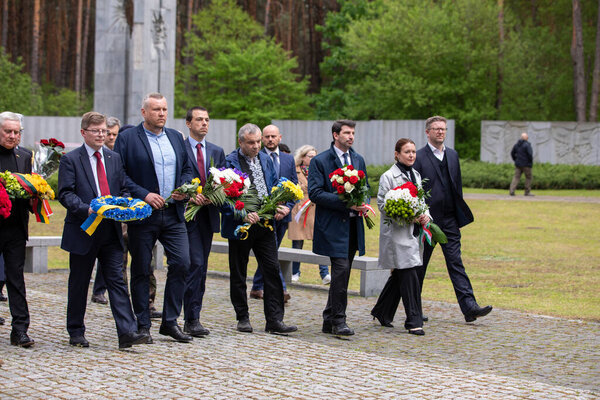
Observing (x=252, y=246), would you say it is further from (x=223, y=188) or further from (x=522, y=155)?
(x=522, y=155)

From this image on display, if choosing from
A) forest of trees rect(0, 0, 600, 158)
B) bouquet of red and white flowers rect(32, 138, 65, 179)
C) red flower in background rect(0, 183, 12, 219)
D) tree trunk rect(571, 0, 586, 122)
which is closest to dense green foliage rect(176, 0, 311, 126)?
forest of trees rect(0, 0, 600, 158)

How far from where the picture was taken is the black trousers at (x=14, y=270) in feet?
25.6

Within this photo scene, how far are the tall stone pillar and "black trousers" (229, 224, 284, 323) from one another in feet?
45.8

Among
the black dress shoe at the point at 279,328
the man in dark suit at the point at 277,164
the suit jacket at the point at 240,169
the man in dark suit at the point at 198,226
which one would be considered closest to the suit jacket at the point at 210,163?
the man in dark suit at the point at 198,226

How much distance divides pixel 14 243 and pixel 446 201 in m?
4.50

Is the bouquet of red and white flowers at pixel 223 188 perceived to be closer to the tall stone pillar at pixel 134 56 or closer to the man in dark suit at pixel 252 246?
the man in dark suit at pixel 252 246

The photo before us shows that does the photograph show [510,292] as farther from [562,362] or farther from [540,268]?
[562,362]

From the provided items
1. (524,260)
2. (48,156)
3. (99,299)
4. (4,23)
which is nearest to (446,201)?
(99,299)

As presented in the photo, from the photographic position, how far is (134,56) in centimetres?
2350

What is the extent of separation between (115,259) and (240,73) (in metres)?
34.7

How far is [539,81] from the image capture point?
152 ft

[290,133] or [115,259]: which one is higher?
[290,133]

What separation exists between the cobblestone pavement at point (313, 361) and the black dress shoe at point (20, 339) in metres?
0.07

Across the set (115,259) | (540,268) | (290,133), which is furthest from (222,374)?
(290,133)
